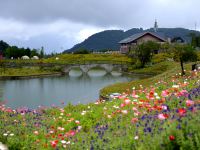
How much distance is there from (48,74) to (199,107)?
8311 centimetres

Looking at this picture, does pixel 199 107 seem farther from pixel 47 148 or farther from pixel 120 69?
pixel 120 69

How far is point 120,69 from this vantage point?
101812 mm

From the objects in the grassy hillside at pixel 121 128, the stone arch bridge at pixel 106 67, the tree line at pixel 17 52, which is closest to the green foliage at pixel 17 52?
the tree line at pixel 17 52

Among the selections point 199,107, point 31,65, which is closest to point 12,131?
point 199,107

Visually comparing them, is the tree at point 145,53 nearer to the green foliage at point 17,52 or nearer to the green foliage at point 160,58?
the green foliage at point 160,58

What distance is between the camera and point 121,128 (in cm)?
910

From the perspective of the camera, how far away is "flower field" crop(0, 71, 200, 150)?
6582 mm

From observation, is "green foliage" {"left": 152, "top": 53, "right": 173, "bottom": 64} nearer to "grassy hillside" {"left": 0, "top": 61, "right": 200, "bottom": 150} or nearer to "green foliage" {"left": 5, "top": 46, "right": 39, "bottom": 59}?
"green foliage" {"left": 5, "top": 46, "right": 39, "bottom": 59}

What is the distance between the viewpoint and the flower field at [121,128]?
21.6ft

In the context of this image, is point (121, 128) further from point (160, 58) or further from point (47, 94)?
point (160, 58)

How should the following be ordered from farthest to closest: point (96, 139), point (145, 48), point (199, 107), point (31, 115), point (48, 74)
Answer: point (145, 48) → point (48, 74) → point (31, 115) → point (96, 139) → point (199, 107)

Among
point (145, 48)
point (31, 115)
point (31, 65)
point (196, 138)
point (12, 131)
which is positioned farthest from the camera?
point (31, 65)

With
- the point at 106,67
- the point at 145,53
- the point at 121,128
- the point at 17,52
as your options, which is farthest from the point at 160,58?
the point at 121,128

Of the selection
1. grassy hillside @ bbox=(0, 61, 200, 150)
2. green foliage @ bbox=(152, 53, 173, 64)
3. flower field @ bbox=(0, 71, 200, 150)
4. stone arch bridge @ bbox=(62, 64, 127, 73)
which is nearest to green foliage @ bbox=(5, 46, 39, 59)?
stone arch bridge @ bbox=(62, 64, 127, 73)
